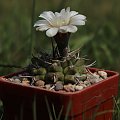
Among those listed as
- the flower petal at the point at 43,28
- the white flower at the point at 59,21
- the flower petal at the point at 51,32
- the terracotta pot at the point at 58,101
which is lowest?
the terracotta pot at the point at 58,101

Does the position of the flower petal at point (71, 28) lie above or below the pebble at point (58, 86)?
above

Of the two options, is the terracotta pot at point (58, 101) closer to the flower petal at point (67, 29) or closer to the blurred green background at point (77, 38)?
the flower petal at point (67, 29)

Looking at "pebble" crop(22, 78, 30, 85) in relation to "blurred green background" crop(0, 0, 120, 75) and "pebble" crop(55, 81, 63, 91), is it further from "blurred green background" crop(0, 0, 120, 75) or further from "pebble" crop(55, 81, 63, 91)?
"blurred green background" crop(0, 0, 120, 75)

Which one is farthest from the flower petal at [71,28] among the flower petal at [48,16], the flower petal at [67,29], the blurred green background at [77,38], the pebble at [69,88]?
the blurred green background at [77,38]

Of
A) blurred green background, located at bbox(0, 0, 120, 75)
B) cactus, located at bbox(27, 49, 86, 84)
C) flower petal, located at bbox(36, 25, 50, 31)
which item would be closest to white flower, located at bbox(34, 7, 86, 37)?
flower petal, located at bbox(36, 25, 50, 31)

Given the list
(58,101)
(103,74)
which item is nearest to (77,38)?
(103,74)

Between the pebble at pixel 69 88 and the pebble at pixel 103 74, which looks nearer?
the pebble at pixel 69 88

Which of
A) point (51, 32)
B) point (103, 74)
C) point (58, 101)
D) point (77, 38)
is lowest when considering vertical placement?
point (58, 101)

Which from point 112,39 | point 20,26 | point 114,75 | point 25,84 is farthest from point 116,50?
point 25,84

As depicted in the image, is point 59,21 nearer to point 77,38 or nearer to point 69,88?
point 69,88
